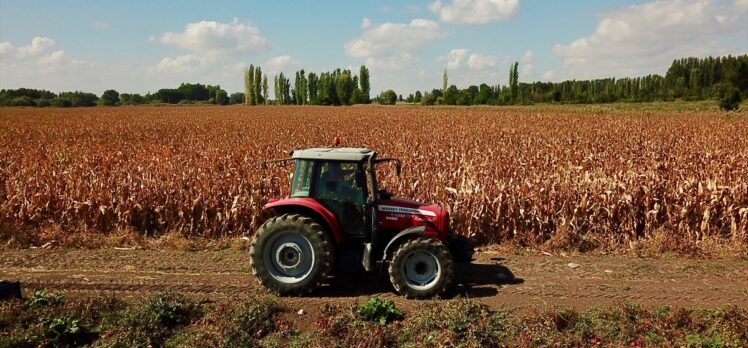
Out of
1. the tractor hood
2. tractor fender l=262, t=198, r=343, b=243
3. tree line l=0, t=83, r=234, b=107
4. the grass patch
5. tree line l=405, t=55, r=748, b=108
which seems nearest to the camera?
the grass patch

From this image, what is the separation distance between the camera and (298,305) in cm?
576

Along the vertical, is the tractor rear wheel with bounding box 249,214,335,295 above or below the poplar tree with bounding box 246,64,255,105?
below

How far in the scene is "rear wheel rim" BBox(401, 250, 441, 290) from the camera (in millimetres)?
5898

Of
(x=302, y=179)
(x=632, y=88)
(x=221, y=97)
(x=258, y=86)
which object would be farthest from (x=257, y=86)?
(x=302, y=179)

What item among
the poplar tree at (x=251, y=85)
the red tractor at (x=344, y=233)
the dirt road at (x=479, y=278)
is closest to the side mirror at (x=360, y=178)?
the red tractor at (x=344, y=233)

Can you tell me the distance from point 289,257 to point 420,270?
1.62m

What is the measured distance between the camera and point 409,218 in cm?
621

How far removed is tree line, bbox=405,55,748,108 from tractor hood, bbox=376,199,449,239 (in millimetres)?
62580

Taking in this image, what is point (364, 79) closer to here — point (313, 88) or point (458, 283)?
point (313, 88)

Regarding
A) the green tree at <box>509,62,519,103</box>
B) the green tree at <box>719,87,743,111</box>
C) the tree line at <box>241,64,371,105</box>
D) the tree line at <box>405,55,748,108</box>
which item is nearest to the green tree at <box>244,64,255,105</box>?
the tree line at <box>241,64,371,105</box>

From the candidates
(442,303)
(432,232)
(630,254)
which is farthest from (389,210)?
(630,254)

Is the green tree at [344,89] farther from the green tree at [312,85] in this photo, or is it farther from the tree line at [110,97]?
the tree line at [110,97]

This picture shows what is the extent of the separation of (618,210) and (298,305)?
616cm

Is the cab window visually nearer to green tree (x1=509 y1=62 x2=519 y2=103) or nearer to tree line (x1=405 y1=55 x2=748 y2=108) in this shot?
tree line (x1=405 y1=55 x2=748 y2=108)
